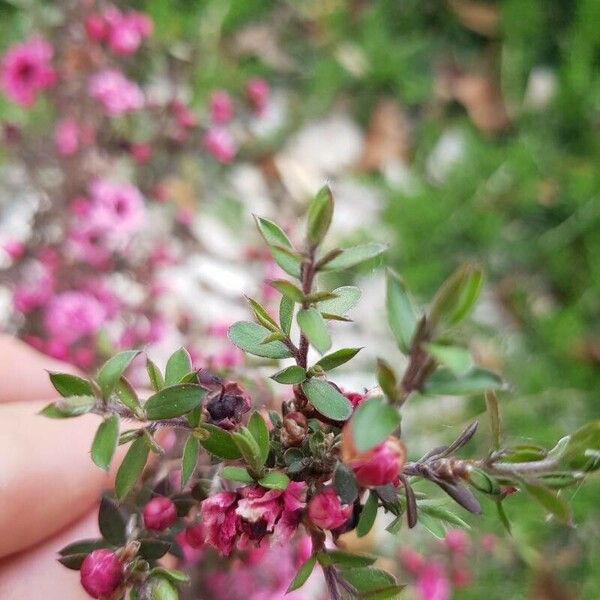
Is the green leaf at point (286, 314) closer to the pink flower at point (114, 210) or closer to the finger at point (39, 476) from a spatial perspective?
the finger at point (39, 476)

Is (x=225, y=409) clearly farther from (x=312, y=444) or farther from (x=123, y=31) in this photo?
(x=123, y=31)

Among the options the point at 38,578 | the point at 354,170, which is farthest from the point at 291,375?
the point at 354,170

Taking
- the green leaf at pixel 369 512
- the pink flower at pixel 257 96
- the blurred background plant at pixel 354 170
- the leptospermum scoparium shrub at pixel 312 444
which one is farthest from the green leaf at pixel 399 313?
the pink flower at pixel 257 96

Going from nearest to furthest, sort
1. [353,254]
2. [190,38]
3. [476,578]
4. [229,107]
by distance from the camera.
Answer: [353,254], [476,578], [229,107], [190,38]

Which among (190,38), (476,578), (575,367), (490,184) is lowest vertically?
(476,578)

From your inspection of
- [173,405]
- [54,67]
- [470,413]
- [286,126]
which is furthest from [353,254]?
[286,126]

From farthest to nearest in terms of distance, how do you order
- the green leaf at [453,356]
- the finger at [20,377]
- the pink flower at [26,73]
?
1. the pink flower at [26,73]
2. the finger at [20,377]
3. the green leaf at [453,356]

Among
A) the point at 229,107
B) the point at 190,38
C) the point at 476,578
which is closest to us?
the point at 476,578

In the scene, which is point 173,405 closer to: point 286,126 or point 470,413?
point 470,413
